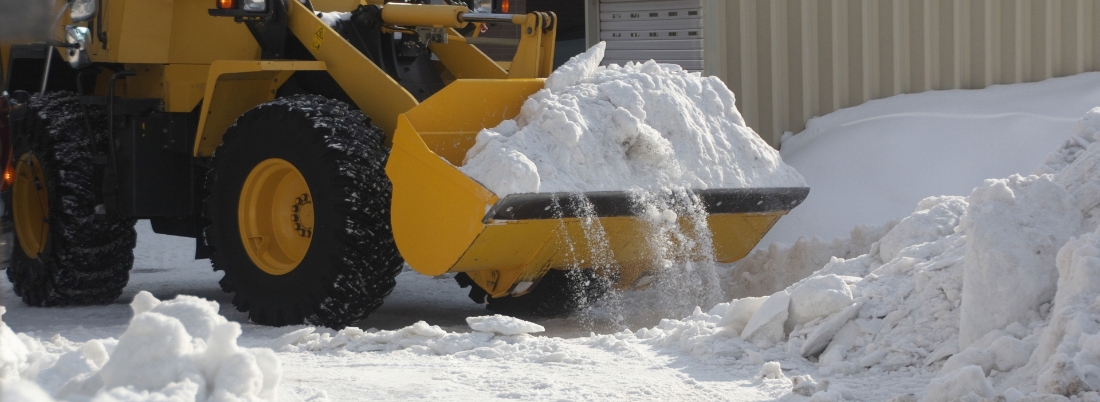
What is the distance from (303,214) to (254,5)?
1.11 m

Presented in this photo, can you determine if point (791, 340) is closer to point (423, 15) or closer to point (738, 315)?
point (738, 315)

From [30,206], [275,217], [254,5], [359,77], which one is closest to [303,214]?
[275,217]

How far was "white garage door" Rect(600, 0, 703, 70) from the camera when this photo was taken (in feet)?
29.7

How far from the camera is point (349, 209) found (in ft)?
18.5

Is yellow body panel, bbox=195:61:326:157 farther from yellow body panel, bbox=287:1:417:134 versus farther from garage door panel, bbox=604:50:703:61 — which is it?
garage door panel, bbox=604:50:703:61

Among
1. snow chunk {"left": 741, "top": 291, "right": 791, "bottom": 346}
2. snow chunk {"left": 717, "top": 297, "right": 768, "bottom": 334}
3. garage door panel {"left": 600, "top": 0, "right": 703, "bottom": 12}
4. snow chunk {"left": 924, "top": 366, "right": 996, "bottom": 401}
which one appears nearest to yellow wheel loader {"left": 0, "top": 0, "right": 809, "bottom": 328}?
snow chunk {"left": 717, "top": 297, "right": 768, "bottom": 334}

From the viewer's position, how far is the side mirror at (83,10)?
6.79m

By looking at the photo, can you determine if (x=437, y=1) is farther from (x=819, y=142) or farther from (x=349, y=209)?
(x=819, y=142)

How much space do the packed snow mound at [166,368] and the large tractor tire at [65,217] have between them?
12.1ft

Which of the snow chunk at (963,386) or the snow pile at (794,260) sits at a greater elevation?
the snow chunk at (963,386)

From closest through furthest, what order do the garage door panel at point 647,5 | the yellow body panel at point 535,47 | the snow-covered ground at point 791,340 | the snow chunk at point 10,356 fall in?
the snow chunk at point 10,356 → the snow-covered ground at point 791,340 → the yellow body panel at point 535,47 → the garage door panel at point 647,5

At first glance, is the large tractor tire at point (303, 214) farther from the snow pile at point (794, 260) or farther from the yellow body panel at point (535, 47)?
the snow pile at point (794, 260)

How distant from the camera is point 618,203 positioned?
5.52 meters

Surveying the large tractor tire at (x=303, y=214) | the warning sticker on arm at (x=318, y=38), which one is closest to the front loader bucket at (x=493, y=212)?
the large tractor tire at (x=303, y=214)
